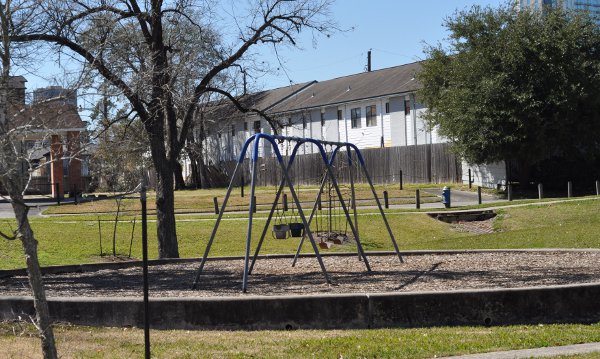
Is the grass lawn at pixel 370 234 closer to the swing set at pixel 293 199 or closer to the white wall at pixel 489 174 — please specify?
the swing set at pixel 293 199

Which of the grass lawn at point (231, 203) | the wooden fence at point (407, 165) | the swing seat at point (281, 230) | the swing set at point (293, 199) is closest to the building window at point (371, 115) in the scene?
the wooden fence at point (407, 165)

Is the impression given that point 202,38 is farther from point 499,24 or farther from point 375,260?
point 499,24

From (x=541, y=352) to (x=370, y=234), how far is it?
1983 cm

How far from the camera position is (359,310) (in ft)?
36.7

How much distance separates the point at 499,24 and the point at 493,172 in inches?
335

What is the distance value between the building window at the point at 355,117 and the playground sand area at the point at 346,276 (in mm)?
40683

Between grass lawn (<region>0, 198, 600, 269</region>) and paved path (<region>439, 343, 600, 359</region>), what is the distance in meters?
12.1

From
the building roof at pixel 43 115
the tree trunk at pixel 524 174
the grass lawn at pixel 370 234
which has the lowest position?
the grass lawn at pixel 370 234

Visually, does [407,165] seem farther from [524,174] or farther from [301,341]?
[301,341]

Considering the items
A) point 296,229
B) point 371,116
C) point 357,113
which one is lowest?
point 296,229

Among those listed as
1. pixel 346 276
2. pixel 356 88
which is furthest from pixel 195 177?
pixel 346 276

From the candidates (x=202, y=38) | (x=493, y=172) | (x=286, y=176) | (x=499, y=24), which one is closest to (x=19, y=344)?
(x=286, y=176)

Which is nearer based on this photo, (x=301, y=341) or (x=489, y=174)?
(x=301, y=341)

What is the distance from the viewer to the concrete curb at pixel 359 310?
36.7ft
